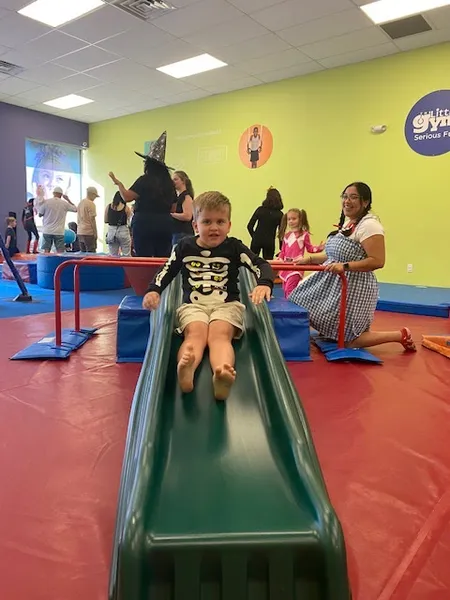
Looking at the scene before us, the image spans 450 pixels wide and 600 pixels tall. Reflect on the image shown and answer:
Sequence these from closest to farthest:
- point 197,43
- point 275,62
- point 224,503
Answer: point 224,503
point 197,43
point 275,62

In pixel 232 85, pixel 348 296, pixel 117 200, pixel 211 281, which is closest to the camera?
pixel 211 281

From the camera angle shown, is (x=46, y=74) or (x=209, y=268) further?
(x=46, y=74)

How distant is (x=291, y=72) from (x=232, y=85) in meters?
1.20

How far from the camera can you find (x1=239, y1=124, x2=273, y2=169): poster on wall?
8.70 m

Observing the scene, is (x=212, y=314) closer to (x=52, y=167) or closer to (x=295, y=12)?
(x=295, y=12)

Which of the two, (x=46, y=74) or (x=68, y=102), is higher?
(x=46, y=74)

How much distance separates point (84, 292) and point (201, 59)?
13.0 ft

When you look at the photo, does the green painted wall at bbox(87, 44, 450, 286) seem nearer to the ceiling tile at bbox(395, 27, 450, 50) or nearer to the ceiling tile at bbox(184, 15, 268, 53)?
the ceiling tile at bbox(395, 27, 450, 50)

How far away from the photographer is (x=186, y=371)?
181 centimetres

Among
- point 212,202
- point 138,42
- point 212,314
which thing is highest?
point 138,42

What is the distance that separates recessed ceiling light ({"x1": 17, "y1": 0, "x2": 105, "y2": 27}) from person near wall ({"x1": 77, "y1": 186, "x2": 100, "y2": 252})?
270cm

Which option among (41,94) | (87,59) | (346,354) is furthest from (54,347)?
(41,94)

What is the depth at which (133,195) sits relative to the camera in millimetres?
3840

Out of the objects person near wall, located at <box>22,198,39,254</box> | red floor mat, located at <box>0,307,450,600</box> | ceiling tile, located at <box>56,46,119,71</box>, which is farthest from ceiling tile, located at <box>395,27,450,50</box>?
person near wall, located at <box>22,198,39,254</box>
